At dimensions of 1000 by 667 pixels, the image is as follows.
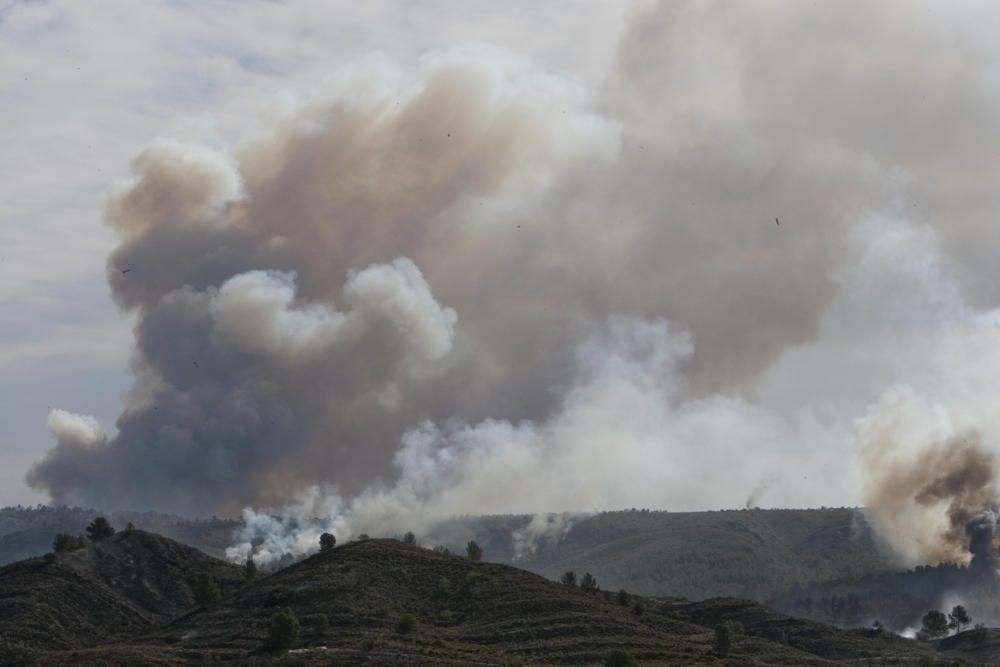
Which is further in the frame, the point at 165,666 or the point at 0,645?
the point at 0,645

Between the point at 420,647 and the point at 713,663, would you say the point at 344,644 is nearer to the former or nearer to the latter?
the point at 420,647

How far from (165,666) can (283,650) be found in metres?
17.6

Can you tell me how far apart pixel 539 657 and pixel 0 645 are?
71299mm

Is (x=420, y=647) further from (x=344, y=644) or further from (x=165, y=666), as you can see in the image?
(x=165, y=666)

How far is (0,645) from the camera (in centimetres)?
19950

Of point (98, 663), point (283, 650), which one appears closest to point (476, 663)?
point (283, 650)

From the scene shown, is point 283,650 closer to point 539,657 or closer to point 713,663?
point 539,657

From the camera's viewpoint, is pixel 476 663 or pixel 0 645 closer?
pixel 476 663

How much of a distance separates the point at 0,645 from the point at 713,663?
93.9 m

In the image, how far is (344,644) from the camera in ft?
655

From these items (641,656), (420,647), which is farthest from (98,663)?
(641,656)

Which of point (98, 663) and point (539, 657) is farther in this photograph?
point (539, 657)

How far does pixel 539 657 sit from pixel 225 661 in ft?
132

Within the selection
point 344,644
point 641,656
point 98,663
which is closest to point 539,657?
point 641,656
